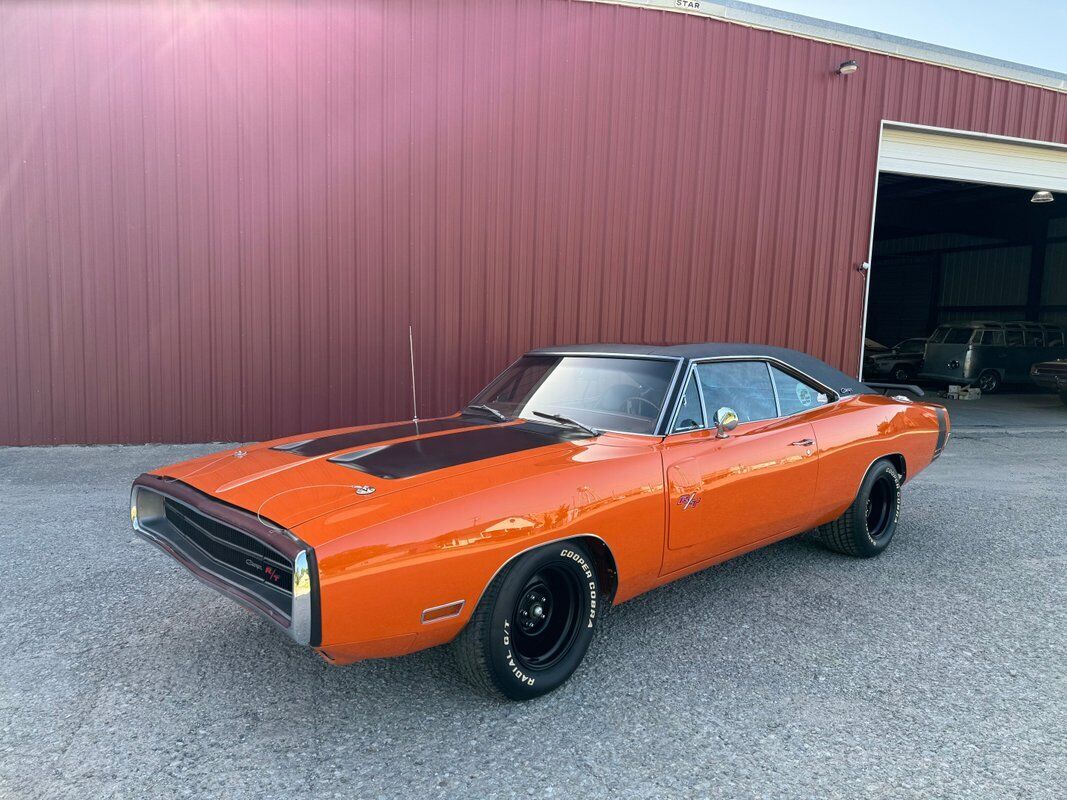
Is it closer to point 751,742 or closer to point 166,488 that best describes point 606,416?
point 751,742

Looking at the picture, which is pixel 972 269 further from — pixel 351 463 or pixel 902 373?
pixel 351 463

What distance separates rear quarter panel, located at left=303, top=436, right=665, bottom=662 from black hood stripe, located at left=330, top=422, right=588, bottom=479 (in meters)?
0.20

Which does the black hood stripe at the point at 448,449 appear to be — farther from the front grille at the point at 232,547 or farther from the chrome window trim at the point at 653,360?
the front grille at the point at 232,547

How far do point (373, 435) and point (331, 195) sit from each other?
479 centimetres

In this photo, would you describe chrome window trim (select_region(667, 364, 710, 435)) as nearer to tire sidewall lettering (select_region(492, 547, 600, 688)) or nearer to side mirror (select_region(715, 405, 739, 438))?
side mirror (select_region(715, 405, 739, 438))

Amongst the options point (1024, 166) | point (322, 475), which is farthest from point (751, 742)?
point (1024, 166)

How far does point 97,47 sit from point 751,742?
8390 mm

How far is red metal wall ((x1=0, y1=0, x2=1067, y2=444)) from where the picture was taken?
728cm

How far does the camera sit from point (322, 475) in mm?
2797

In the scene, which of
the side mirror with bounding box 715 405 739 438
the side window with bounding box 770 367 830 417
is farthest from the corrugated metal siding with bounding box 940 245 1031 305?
the side mirror with bounding box 715 405 739 438

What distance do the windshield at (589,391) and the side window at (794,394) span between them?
80 cm

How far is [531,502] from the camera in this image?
2576 mm

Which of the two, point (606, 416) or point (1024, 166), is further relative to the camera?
point (1024, 166)

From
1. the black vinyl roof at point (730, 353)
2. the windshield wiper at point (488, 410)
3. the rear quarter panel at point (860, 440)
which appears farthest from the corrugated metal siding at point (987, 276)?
the windshield wiper at point (488, 410)
